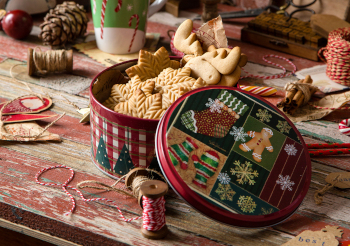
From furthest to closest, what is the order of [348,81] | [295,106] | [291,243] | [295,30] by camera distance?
[295,30] < [348,81] < [295,106] < [291,243]

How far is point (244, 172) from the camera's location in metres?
0.67

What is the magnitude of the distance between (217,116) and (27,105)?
2.12 ft

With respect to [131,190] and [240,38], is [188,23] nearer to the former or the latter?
[131,190]

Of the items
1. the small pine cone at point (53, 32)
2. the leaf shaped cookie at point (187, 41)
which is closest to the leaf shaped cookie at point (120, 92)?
the leaf shaped cookie at point (187, 41)

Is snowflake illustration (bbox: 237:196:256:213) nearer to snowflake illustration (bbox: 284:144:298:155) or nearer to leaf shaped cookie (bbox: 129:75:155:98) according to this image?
snowflake illustration (bbox: 284:144:298:155)

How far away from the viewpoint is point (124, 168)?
0.77m

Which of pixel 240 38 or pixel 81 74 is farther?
pixel 240 38

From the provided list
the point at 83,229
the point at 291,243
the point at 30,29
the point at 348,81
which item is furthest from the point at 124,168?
the point at 30,29

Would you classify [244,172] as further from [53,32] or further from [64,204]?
[53,32]

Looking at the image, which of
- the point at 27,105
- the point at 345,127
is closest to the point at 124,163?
the point at 27,105

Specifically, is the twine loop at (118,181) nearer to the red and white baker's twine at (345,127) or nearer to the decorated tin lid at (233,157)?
the decorated tin lid at (233,157)

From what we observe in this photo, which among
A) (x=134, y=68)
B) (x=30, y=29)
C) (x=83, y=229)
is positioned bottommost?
(x=83, y=229)

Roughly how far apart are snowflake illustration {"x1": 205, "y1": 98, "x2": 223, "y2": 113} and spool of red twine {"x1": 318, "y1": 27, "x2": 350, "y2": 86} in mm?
653

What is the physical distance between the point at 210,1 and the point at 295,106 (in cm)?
73
